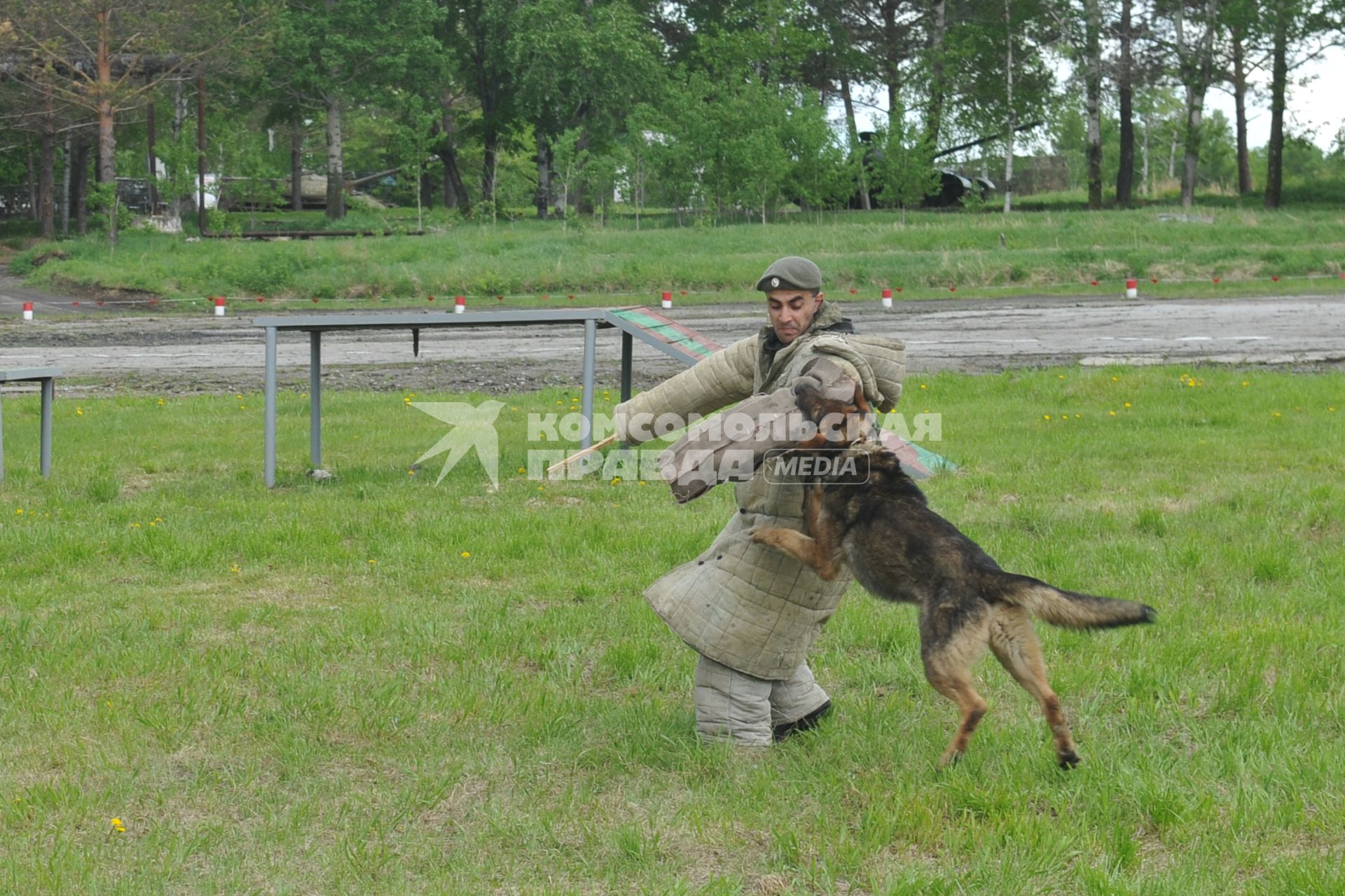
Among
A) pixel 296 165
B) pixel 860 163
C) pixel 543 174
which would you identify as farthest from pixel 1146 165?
pixel 296 165

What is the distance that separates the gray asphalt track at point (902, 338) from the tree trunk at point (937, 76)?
21549 millimetres

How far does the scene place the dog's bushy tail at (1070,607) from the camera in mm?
4406

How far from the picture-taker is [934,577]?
4.54 m

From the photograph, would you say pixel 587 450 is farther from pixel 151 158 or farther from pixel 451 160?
pixel 451 160

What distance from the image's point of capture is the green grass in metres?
4.16

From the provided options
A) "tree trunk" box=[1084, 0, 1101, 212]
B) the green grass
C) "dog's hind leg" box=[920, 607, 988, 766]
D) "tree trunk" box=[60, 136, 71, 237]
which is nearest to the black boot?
the green grass

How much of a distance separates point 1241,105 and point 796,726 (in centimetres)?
4947

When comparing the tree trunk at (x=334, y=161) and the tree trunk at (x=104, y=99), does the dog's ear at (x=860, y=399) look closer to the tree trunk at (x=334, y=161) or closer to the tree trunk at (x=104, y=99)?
the tree trunk at (x=104, y=99)

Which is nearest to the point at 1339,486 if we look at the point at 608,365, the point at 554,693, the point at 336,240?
the point at 554,693

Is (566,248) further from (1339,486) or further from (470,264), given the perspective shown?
(1339,486)

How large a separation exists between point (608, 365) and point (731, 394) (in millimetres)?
14246

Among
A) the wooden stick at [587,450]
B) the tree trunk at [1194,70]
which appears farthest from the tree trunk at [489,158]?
the wooden stick at [587,450]

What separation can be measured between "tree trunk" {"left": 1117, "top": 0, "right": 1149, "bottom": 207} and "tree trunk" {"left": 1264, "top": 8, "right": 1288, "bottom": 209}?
438 centimetres

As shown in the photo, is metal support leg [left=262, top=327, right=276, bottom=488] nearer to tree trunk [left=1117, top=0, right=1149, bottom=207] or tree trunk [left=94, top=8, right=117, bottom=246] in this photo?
tree trunk [left=94, top=8, right=117, bottom=246]
